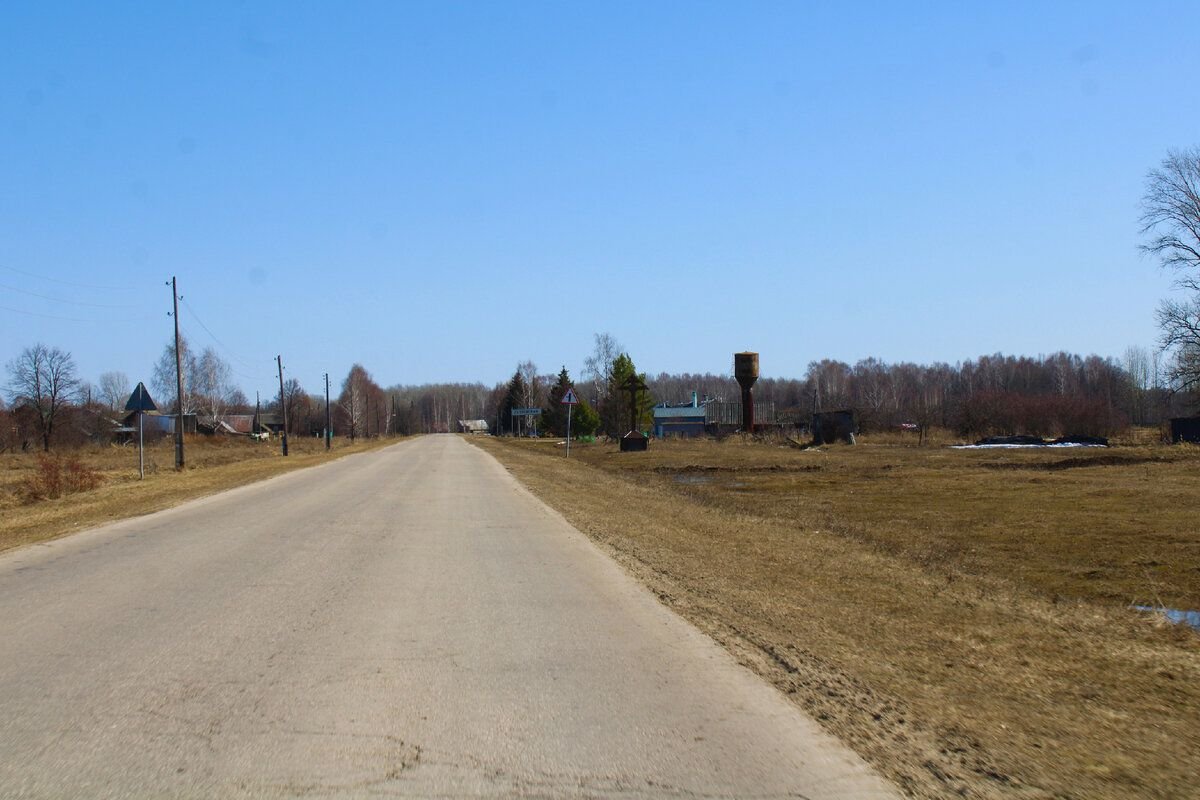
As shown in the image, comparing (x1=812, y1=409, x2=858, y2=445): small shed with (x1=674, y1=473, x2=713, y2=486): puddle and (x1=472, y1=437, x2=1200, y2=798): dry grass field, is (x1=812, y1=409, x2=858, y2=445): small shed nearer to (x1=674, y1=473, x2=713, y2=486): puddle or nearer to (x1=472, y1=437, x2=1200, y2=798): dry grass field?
(x1=674, y1=473, x2=713, y2=486): puddle

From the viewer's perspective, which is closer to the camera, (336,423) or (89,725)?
(89,725)

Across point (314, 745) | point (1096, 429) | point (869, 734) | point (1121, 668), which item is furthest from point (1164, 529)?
point (1096, 429)

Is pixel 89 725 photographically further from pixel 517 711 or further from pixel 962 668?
pixel 962 668

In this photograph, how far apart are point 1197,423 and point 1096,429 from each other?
15.2m

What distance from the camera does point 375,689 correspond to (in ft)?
20.0

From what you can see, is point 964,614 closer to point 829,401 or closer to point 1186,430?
point 1186,430

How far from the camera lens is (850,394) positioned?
148m

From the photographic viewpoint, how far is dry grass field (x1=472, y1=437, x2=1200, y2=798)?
5145 mm

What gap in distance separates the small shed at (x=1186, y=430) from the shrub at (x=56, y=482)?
48.8 metres

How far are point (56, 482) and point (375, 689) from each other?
1002 inches

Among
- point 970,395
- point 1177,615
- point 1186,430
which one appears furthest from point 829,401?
point 1177,615

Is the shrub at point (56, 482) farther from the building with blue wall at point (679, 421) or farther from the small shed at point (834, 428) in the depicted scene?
the building with blue wall at point (679, 421)

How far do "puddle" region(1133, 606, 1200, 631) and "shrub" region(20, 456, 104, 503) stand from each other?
86.3 ft

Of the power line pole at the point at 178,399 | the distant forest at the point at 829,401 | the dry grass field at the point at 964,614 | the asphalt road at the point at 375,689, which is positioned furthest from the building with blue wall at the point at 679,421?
the asphalt road at the point at 375,689
